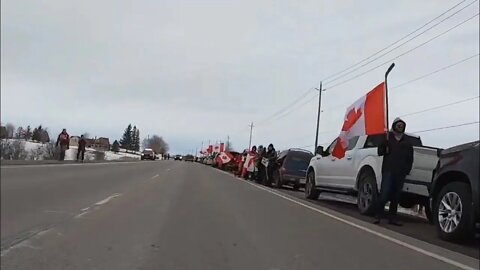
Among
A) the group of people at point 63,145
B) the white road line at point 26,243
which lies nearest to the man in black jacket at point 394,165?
the group of people at point 63,145

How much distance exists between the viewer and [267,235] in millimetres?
9102

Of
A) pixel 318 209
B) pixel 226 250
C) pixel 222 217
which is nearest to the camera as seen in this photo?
pixel 226 250

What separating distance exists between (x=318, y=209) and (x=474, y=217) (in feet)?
18.6

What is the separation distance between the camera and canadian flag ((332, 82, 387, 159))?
1273cm

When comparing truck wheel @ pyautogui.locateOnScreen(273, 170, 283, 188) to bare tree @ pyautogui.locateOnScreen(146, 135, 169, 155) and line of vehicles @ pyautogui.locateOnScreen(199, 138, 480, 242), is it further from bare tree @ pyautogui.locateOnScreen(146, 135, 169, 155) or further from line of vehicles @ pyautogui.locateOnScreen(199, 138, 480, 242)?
bare tree @ pyautogui.locateOnScreen(146, 135, 169, 155)

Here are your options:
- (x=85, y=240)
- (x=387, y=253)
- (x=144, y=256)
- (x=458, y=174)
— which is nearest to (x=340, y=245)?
(x=387, y=253)

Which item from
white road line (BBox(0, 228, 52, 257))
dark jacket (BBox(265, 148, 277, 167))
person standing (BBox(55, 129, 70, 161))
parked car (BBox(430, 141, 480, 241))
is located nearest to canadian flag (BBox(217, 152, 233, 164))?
dark jacket (BBox(265, 148, 277, 167))

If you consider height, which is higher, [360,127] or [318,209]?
[360,127]

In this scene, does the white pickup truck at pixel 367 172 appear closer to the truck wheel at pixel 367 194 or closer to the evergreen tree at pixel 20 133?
the truck wheel at pixel 367 194

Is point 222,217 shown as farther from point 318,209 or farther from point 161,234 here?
point 318,209

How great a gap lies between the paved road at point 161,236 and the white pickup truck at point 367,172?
45.2 inches

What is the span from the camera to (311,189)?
1717 centimetres

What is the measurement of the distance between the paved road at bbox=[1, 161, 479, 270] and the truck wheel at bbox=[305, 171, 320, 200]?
4.85 metres

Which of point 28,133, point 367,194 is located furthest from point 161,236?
point 367,194
